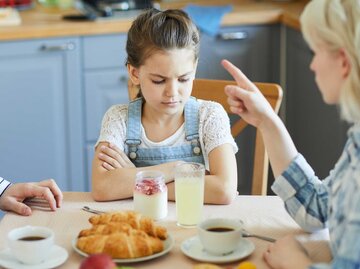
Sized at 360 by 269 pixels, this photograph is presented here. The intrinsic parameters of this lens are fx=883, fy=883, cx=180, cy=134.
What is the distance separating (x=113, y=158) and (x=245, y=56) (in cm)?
178

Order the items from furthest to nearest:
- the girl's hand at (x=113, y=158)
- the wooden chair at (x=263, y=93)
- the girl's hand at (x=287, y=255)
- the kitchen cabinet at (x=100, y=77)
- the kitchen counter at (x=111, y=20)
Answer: the kitchen cabinet at (x=100, y=77)
the kitchen counter at (x=111, y=20)
the wooden chair at (x=263, y=93)
the girl's hand at (x=113, y=158)
the girl's hand at (x=287, y=255)

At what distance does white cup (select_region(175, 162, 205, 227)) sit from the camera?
1886 millimetres

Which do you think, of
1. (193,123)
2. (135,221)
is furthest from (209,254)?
(193,123)

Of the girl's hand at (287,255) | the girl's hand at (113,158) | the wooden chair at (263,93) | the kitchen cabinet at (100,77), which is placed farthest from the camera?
the kitchen cabinet at (100,77)

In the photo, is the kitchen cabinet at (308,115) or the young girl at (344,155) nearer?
the young girl at (344,155)

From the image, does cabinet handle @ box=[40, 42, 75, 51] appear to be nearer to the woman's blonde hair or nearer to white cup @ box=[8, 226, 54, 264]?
white cup @ box=[8, 226, 54, 264]

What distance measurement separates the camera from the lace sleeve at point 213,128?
2.23 meters

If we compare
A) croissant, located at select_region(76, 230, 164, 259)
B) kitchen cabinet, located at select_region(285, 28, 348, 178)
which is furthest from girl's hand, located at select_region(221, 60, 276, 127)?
kitchen cabinet, located at select_region(285, 28, 348, 178)

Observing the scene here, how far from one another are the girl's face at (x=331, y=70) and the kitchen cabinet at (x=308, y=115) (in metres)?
1.87

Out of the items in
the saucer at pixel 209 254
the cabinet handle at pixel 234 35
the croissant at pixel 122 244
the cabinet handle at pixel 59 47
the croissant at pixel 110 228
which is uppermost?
the cabinet handle at pixel 234 35

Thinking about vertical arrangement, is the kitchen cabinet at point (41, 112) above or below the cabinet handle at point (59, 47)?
below

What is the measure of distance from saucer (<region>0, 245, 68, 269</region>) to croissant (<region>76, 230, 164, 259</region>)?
0.04 m

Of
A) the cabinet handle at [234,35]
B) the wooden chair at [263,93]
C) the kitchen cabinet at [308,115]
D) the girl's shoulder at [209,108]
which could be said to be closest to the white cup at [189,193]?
the girl's shoulder at [209,108]

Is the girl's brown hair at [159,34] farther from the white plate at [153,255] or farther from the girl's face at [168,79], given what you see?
the white plate at [153,255]
